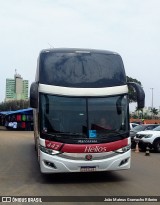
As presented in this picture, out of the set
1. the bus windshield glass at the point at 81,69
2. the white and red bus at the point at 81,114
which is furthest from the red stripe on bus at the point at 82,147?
the bus windshield glass at the point at 81,69

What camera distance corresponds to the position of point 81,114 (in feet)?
36.5

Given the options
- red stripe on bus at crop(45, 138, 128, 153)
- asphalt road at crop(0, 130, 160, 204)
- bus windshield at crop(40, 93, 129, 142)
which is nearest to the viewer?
asphalt road at crop(0, 130, 160, 204)

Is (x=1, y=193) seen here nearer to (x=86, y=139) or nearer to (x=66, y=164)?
→ (x=66, y=164)

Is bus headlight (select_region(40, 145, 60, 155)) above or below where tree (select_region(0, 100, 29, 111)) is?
above

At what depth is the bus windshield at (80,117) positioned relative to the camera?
1098cm

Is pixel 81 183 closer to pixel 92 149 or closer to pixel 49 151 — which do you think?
pixel 92 149

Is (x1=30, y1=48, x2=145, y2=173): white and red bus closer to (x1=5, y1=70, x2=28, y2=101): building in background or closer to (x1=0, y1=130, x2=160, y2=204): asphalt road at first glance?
(x1=0, y1=130, x2=160, y2=204): asphalt road

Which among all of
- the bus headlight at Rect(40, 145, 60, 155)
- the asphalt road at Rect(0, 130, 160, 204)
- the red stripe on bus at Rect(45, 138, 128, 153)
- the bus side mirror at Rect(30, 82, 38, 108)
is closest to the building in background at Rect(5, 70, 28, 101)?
the asphalt road at Rect(0, 130, 160, 204)

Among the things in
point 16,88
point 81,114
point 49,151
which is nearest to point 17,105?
point 16,88

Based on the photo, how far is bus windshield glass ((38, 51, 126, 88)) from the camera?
11.4m

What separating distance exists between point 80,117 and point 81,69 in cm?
145

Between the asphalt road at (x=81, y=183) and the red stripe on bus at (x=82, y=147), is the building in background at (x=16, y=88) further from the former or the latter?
the red stripe on bus at (x=82, y=147)

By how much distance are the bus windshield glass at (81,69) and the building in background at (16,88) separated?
5301 inches

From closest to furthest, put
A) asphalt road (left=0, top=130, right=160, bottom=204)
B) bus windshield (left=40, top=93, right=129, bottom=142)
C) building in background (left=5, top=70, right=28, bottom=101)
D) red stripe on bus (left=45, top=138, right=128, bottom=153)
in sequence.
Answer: asphalt road (left=0, top=130, right=160, bottom=204) < red stripe on bus (left=45, top=138, right=128, bottom=153) < bus windshield (left=40, top=93, right=129, bottom=142) < building in background (left=5, top=70, right=28, bottom=101)
